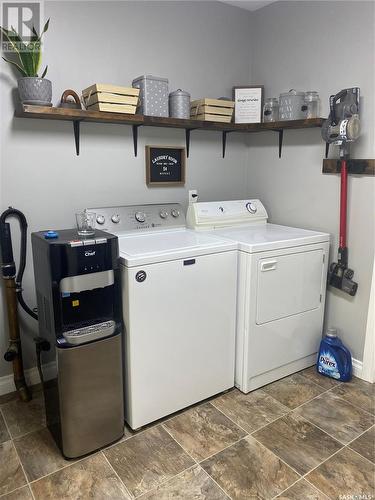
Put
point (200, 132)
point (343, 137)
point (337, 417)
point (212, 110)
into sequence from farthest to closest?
point (200, 132) → point (212, 110) → point (343, 137) → point (337, 417)

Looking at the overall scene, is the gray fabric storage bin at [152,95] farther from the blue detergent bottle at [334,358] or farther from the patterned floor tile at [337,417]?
the patterned floor tile at [337,417]

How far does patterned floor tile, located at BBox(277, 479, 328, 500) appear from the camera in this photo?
1.59 meters

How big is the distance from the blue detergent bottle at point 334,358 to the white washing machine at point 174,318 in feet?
2.12

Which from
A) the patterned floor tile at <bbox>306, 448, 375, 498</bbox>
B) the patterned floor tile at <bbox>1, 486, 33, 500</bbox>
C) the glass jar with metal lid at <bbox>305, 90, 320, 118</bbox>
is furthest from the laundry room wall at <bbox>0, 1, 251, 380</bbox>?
the patterned floor tile at <bbox>306, 448, 375, 498</bbox>

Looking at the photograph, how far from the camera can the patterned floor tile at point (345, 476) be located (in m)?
1.61

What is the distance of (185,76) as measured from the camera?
2.67 meters

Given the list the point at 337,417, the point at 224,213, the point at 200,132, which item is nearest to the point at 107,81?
the point at 200,132

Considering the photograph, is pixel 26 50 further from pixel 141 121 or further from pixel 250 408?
pixel 250 408

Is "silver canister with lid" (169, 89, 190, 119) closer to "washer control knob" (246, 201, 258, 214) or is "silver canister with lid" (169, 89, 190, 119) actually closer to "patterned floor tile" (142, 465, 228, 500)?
"washer control knob" (246, 201, 258, 214)

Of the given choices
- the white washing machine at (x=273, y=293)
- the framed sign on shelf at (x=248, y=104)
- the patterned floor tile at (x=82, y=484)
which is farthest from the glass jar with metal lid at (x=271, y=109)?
the patterned floor tile at (x=82, y=484)

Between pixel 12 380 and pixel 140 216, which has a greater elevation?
pixel 140 216

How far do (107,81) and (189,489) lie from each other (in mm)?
2232

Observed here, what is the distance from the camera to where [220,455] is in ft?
5.96

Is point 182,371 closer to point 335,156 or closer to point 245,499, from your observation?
point 245,499
